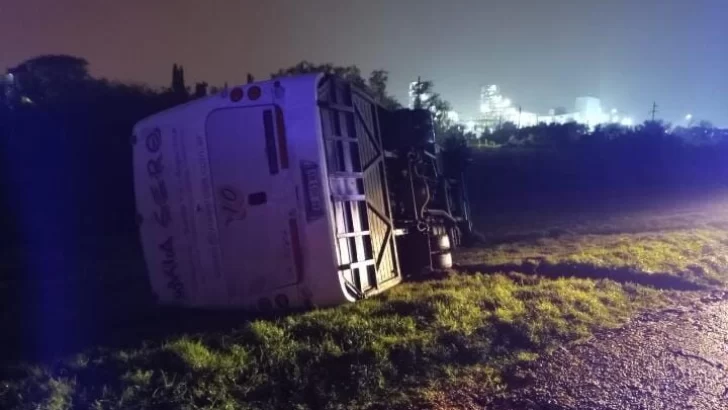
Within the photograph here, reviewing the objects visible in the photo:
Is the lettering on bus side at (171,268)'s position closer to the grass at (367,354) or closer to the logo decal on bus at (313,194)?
the grass at (367,354)

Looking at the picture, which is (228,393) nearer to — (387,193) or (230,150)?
(230,150)

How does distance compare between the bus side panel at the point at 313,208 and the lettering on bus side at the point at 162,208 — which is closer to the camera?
the bus side panel at the point at 313,208

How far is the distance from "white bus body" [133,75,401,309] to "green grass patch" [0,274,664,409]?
1.46 ft

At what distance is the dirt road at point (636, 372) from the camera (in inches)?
204

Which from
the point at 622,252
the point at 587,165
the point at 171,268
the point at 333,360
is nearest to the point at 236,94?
the point at 171,268

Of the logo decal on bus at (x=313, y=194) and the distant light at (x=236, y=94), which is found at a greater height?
the distant light at (x=236, y=94)

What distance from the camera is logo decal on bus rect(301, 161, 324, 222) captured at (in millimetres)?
6211

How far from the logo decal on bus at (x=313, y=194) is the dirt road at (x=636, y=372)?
7.07ft

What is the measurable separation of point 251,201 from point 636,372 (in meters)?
3.57

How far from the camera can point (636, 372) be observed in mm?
5820

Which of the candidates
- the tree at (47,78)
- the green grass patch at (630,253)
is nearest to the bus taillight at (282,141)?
the green grass patch at (630,253)

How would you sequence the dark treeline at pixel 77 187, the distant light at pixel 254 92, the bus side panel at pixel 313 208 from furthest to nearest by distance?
the dark treeline at pixel 77 187 < the distant light at pixel 254 92 < the bus side panel at pixel 313 208

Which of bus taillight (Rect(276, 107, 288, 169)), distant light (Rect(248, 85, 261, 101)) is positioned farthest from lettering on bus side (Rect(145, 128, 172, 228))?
bus taillight (Rect(276, 107, 288, 169))

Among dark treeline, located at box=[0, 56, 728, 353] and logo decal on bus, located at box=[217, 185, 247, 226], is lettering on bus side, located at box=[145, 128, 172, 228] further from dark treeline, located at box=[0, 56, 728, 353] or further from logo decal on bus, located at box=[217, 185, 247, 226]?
dark treeline, located at box=[0, 56, 728, 353]
